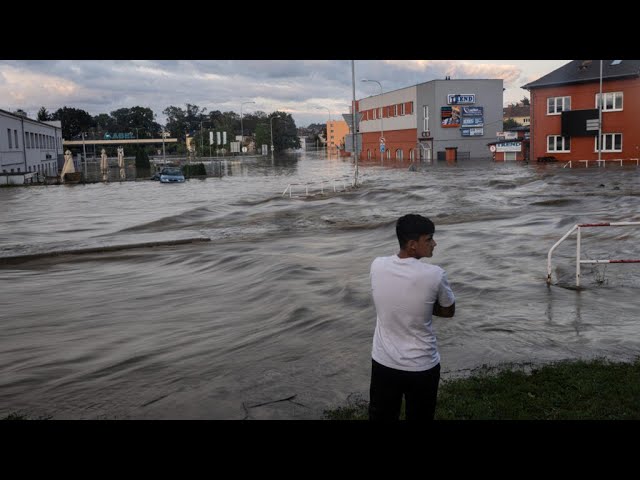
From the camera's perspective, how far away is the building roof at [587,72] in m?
58.1

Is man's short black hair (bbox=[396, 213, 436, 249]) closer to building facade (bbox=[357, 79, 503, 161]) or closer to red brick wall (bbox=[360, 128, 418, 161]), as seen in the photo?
building facade (bbox=[357, 79, 503, 161])

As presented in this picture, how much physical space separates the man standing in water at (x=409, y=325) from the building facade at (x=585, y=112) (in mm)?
57636

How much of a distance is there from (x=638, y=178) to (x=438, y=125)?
4554 centimetres

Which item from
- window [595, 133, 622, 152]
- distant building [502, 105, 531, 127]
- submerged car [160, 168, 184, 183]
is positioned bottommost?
submerged car [160, 168, 184, 183]

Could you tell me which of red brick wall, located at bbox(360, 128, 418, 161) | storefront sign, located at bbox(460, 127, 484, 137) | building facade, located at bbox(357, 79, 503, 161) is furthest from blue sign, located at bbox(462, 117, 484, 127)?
A: red brick wall, located at bbox(360, 128, 418, 161)

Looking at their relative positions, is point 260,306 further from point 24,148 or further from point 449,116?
point 449,116

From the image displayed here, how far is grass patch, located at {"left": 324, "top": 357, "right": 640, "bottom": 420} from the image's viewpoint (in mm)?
6293

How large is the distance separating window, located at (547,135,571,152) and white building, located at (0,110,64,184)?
4921cm

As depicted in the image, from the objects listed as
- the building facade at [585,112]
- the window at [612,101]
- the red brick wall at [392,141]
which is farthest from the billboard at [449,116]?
the window at [612,101]

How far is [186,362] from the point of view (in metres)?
9.13

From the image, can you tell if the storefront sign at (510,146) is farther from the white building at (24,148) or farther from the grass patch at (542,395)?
the grass patch at (542,395)
